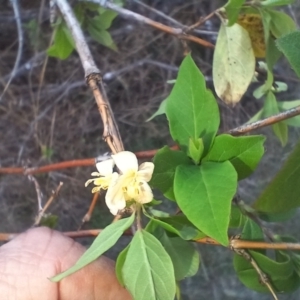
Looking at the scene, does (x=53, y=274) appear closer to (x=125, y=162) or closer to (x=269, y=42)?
(x=125, y=162)

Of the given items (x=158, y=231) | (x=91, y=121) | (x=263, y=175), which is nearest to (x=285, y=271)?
(x=158, y=231)

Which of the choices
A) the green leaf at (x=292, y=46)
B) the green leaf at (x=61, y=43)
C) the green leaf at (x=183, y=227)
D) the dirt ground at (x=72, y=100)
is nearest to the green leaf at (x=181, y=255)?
the green leaf at (x=183, y=227)

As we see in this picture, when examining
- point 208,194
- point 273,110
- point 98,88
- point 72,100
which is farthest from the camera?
point 72,100

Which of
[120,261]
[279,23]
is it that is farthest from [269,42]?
[120,261]

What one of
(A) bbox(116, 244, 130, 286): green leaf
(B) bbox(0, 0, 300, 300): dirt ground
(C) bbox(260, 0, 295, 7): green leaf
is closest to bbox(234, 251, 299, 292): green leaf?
(A) bbox(116, 244, 130, 286): green leaf

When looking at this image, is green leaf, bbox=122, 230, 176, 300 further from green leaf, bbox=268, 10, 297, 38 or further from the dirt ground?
the dirt ground

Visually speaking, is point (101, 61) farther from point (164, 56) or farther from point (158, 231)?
point (158, 231)
